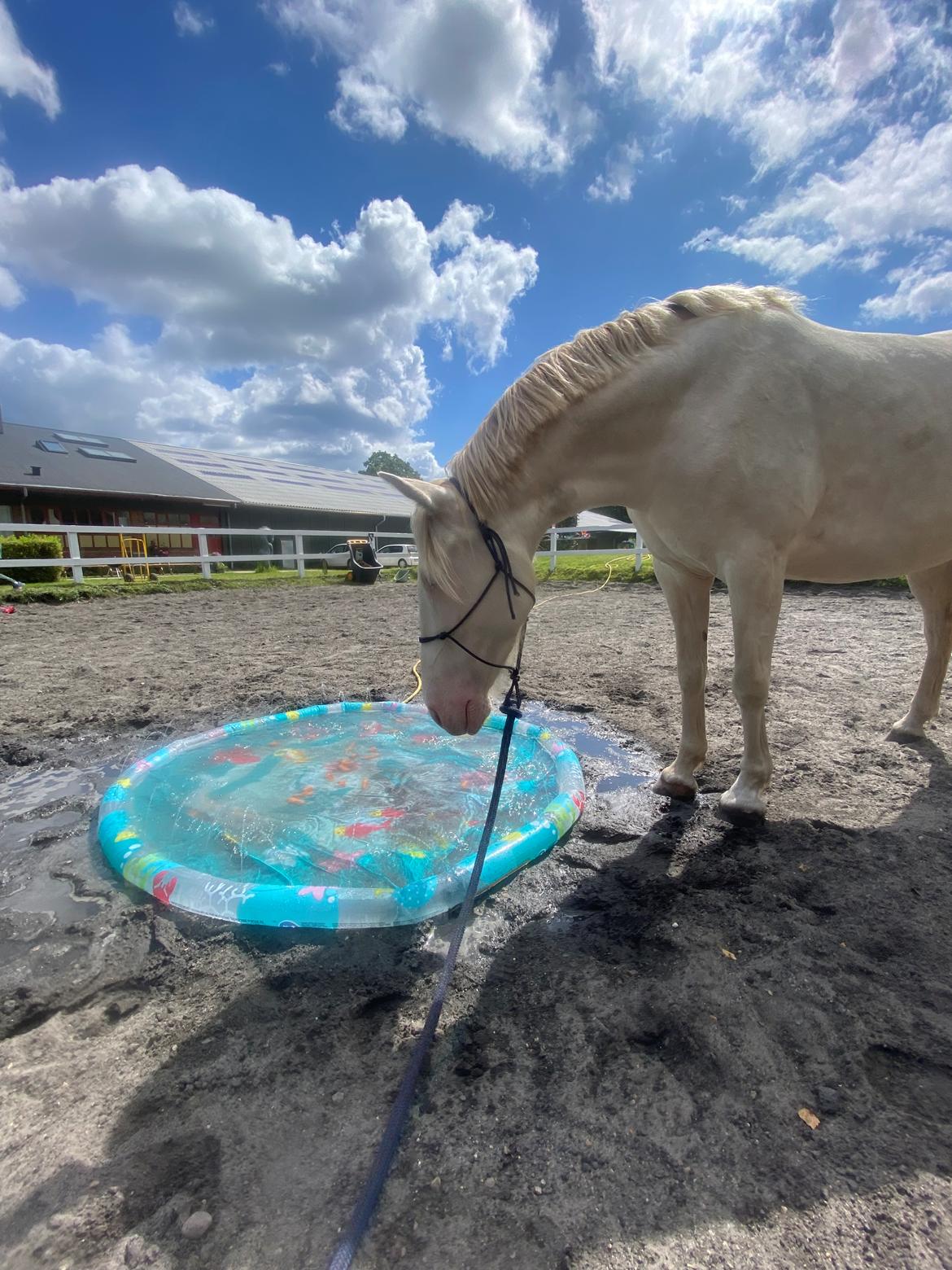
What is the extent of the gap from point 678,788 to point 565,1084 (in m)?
1.83

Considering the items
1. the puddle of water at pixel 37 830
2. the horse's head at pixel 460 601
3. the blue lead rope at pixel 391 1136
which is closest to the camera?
the blue lead rope at pixel 391 1136

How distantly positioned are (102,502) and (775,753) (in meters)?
26.0

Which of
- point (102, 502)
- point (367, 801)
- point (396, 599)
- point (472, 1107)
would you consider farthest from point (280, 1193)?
point (102, 502)

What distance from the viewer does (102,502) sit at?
22.4 m

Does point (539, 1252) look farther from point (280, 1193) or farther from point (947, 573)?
point (947, 573)

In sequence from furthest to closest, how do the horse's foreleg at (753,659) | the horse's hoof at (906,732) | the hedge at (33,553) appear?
1. the hedge at (33,553)
2. the horse's hoof at (906,732)
3. the horse's foreleg at (753,659)

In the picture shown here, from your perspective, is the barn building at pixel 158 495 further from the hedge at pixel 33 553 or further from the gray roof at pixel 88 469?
the hedge at pixel 33 553

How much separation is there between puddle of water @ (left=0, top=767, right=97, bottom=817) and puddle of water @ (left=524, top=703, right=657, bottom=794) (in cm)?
285

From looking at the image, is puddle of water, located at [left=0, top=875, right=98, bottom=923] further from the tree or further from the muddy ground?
the tree

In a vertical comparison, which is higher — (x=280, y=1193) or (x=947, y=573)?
(x=947, y=573)

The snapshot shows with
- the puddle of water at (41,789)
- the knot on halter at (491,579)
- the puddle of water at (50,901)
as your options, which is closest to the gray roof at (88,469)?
the puddle of water at (41,789)

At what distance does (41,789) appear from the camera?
3.15 m

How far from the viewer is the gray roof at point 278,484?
28234 millimetres

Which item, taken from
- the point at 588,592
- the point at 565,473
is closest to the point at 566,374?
the point at 565,473
